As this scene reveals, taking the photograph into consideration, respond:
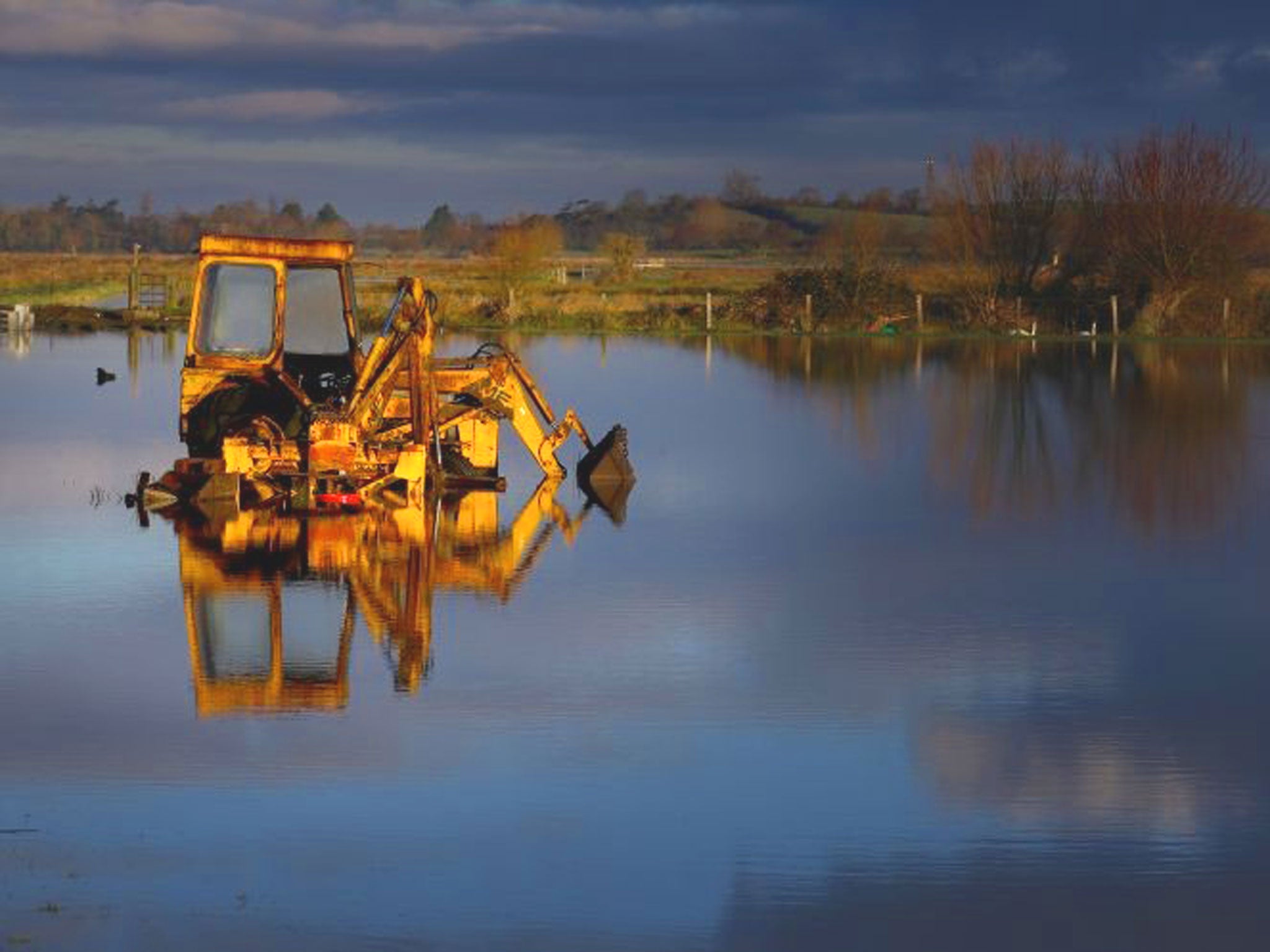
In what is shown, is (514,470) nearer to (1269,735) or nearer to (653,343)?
(1269,735)

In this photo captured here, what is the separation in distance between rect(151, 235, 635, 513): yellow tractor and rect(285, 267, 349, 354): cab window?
2 centimetres

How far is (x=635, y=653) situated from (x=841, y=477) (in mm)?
10331

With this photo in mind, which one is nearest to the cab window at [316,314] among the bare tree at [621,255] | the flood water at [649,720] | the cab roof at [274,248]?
the cab roof at [274,248]

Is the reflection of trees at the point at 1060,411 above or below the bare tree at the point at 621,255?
below

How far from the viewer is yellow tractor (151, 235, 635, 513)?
61.7 feet

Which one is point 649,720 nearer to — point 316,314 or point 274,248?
point 274,248

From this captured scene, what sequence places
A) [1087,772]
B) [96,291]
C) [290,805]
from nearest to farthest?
1. [290,805]
2. [1087,772]
3. [96,291]

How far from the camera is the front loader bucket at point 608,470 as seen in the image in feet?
69.7

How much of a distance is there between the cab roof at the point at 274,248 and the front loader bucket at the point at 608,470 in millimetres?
2779

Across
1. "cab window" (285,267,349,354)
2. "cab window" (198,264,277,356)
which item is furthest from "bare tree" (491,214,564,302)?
"cab window" (198,264,277,356)

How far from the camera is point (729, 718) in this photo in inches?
432

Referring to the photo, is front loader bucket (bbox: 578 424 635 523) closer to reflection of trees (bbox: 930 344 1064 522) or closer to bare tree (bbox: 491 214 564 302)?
reflection of trees (bbox: 930 344 1064 522)

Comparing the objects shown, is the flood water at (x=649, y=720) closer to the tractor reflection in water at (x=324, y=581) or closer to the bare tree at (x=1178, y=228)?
the tractor reflection in water at (x=324, y=581)

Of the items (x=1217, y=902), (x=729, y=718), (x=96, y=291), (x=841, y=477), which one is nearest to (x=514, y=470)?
(x=841, y=477)
